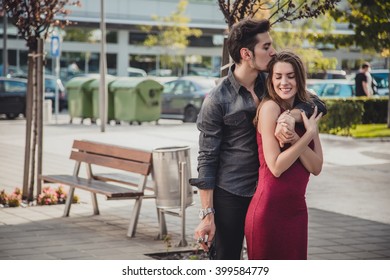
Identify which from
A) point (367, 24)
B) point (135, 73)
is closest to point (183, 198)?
point (367, 24)

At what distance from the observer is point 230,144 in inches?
183

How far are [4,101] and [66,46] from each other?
2012 cm

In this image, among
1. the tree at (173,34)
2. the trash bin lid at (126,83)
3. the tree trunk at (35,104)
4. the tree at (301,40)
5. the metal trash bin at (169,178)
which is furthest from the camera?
the tree at (173,34)

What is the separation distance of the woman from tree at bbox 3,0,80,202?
21.2 feet

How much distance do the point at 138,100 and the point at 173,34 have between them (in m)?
25.4

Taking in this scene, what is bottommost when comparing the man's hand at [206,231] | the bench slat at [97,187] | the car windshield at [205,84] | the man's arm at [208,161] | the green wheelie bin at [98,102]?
the green wheelie bin at [98,102]

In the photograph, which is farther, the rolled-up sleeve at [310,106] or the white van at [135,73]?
the white van at [135,73]

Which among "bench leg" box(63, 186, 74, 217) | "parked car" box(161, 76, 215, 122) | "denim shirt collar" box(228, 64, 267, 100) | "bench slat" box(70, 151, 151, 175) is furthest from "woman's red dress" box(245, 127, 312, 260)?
"parked car" box(161, 76, 215, 122)

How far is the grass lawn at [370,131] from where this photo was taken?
67.7 ft

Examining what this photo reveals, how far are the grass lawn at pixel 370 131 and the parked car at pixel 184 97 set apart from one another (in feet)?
16.0

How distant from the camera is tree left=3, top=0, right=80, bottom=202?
416 inches

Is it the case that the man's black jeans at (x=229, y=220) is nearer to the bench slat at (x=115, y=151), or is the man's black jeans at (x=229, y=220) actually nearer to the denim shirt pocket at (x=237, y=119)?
the denim shirt pocket at (x=237, y=119)

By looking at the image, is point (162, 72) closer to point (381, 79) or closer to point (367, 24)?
point (381, 79)

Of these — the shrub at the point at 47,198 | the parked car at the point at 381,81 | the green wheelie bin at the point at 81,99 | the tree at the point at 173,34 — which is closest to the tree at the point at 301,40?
the parked car at the point at 381,81
